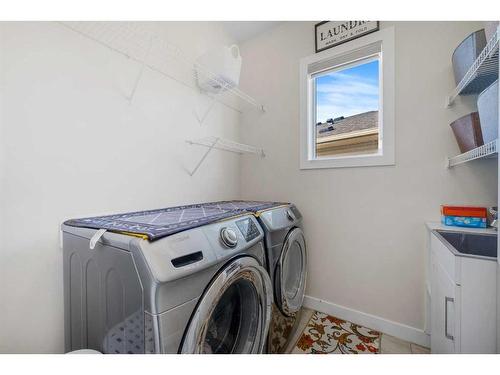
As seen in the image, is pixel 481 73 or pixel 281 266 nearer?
pixel 481 73

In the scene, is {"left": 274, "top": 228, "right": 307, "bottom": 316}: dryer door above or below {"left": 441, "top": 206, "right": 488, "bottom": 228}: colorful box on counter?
below

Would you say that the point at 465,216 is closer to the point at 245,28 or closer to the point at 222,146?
the point at 222,146

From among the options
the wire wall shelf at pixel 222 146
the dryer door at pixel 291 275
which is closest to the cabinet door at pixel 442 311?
the dryer door at pixel 291 275

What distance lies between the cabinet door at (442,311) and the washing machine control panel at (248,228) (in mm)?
885

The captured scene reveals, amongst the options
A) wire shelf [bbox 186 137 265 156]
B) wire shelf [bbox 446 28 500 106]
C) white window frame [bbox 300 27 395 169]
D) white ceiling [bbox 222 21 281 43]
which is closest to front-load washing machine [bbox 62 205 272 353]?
wire shelf [bbox 186 137 265 156]

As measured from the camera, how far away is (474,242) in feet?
4.08

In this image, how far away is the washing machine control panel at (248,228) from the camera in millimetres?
1081

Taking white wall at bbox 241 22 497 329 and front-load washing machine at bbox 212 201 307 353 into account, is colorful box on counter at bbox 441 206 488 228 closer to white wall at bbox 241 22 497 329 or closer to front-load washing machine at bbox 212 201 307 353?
white wall at bbox 241 22 497 329

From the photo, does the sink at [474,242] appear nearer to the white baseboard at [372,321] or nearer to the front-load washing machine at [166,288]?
the white baseboard at [372,321]

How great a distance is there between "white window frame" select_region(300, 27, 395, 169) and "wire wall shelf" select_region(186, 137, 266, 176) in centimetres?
48

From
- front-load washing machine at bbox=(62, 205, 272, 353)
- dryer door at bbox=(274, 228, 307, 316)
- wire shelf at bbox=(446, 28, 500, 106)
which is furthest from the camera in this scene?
dryer door at bbox=(274, 228, 307, 316)

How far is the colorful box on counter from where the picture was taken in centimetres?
127

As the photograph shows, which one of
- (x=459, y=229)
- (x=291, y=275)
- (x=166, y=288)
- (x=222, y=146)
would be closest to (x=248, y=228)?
(x=166, y=288)

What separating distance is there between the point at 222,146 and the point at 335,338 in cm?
183
